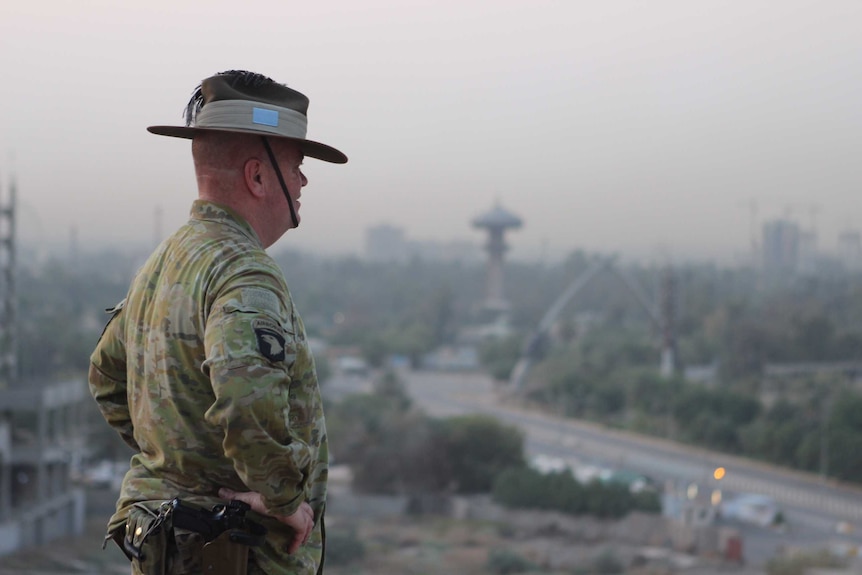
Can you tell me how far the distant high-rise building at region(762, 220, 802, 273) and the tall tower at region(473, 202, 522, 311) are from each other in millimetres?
15775

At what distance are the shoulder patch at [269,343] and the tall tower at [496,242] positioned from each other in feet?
227

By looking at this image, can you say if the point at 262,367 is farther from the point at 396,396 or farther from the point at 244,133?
the point at 396,396

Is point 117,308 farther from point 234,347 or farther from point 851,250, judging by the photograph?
point 851,250

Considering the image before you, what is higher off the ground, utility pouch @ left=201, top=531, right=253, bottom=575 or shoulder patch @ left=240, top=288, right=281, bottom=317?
shoulder patch @ left=240, top=288, right=281, bottom=317

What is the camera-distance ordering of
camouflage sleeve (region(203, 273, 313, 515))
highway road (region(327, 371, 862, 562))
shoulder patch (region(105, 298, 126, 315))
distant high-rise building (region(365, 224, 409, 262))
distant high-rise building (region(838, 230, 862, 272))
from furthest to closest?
distant high-rise building (region(365, 224, 409, 262)) < distant high-rise building (region(838, 230, 862, 272)) < highway road (region(327, 371, 862, 562)) < shoulder patch (region(105, 298, 126, 315)) < camouflage sleeve (region(203, 273, 313, 515))

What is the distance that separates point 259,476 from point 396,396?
25.9 meters

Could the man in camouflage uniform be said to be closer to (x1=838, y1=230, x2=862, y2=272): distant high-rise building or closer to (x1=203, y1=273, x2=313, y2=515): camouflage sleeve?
(x1=203, y1=273, x2=313, y2=515): camouflage sleeve

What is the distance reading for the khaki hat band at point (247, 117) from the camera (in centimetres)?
112

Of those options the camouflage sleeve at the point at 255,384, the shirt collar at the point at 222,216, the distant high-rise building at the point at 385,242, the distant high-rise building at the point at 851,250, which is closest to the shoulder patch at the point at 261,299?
the camouflage sleeve at the point at 255,384

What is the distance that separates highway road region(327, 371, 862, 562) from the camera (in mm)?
17516

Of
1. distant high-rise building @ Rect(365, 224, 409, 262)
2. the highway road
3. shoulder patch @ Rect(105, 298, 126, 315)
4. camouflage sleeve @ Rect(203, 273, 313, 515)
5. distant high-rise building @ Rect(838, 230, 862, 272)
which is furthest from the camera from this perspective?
distant high-rise building @ Rect(365, 224, 409, 262)

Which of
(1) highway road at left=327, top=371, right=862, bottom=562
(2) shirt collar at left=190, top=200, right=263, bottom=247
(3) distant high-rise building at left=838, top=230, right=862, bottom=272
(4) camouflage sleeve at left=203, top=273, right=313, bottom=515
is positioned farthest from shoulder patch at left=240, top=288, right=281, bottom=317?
(3) distant high-rise building at left=838, top=230, right=862, bottom=272

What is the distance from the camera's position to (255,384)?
979 millimetres

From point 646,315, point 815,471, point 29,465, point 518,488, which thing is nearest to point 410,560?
point 518,488
